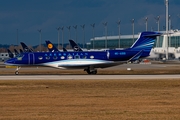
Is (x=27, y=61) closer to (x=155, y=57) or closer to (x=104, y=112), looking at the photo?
(x=104, y=112)

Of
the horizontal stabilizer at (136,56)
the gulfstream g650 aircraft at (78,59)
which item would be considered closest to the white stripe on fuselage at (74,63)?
the gulfstream g650 aircraft at (78,59)

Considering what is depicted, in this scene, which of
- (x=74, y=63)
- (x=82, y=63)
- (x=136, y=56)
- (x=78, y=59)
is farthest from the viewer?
(x=136, y=56)

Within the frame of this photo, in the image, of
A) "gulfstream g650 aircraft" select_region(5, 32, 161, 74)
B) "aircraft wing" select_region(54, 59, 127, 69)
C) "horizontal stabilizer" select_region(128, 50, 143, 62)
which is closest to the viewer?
"aircraft wing" select_region(54, 59, 127, 69)

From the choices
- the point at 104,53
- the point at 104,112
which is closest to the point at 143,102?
the point at 104,112

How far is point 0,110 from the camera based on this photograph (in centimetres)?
2556

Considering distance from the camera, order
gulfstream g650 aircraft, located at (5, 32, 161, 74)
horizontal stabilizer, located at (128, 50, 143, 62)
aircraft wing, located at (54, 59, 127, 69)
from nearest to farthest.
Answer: aircraft wing, located at (54, 59, 127, 69) → gulfstream g650 aircraft, located at (5, 32, 161, 74) → horizontal stabilizer, located at (128, 50, 143, 62)

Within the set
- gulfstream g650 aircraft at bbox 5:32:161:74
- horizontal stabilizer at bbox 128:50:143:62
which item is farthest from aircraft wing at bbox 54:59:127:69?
horizontal stabilizer at bbox 128:50:143:62

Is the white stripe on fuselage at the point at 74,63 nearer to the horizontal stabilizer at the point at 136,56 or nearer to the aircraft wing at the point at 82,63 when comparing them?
the aircraft wing at the point at 82,63

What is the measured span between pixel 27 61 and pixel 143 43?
1435 centimetres

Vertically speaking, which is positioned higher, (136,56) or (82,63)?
(136,56)

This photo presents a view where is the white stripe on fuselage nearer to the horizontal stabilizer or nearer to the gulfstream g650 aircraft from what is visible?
the gulfstream g650 aircraft

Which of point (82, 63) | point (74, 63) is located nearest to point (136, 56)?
point (82, 63)

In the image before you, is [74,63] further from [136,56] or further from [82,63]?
[136,56]

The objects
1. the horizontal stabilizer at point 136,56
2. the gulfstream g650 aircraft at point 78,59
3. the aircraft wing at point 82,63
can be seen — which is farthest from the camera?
the horizontal stabilizer at point 136,56
